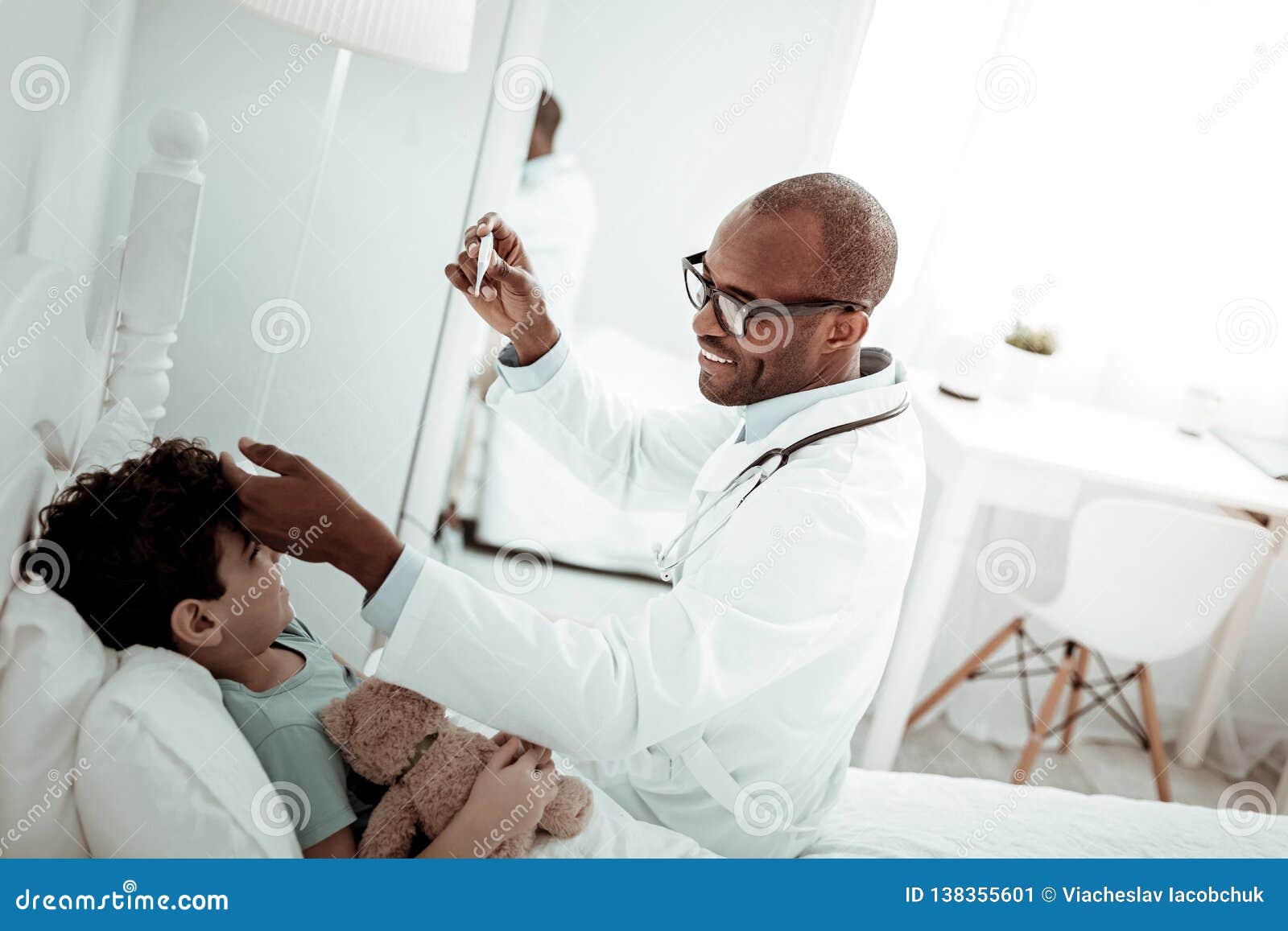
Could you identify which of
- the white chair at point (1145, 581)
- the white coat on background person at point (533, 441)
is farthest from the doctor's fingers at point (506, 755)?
the white chair at point (1145, 581)

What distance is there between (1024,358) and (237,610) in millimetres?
1820

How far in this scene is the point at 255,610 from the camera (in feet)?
3.58

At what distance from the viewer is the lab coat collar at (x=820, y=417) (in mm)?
1285

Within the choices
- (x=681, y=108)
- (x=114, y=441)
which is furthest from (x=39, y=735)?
(x=681, y=108)

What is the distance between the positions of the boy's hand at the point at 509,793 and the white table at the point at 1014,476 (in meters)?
1.24

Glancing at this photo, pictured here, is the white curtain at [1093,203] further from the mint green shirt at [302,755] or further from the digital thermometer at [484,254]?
the mint green shirt at [302,755]

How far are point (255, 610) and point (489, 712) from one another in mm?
270

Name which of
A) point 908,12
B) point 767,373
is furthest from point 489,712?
point 908,12

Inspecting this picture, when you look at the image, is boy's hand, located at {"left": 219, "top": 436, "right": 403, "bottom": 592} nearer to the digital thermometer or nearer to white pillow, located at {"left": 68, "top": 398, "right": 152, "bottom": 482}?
white pillow, located at {"left": 68, "top": 398, "right": 152, "bottom": 482}

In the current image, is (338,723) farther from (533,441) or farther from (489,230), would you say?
(533,441)

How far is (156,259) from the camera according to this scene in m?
1.35

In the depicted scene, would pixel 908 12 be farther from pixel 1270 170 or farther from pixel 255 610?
pixel 255 610

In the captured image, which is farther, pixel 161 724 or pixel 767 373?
pixel 767 373

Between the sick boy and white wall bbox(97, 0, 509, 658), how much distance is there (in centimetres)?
69
